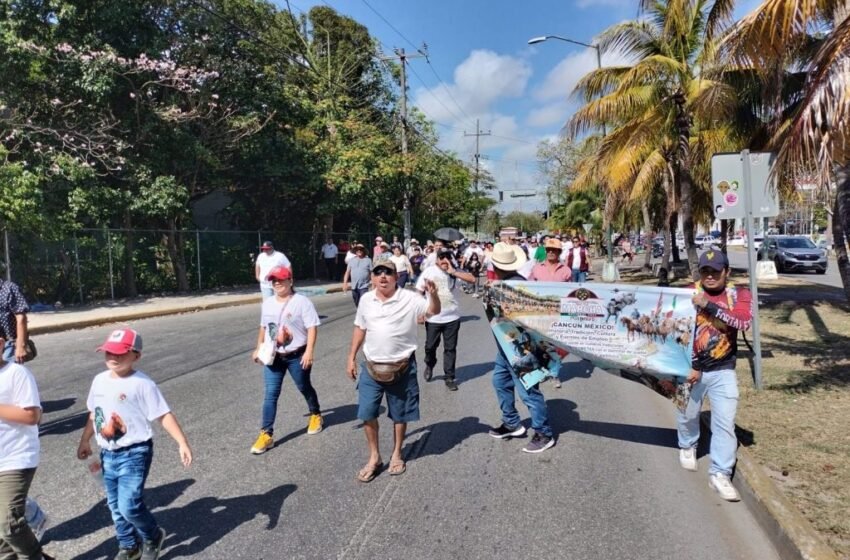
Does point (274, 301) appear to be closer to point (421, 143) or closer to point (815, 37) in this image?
point (815, 37)

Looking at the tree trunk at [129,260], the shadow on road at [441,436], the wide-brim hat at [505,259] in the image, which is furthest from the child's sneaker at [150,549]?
the tree trunk at [129,260]

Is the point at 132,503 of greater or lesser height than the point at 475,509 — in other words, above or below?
above

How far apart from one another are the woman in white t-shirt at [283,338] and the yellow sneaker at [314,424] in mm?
372

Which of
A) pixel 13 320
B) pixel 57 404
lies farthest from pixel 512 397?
pixel 57 404

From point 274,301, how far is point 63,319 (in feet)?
34.3

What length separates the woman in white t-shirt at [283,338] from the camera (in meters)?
5.41

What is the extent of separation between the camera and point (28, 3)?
15.4 meters

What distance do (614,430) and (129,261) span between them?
16.3 m

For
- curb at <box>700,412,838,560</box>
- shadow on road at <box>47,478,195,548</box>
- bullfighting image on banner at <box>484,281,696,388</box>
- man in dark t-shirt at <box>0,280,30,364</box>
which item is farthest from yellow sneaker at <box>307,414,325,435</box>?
curb at <box>700,412,838,560</box>

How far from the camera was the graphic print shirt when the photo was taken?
440 centimetres

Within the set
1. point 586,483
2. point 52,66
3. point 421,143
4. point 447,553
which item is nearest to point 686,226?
point 586,483

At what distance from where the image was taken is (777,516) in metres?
3.79

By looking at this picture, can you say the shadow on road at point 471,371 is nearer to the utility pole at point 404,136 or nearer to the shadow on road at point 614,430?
the shadow on road at point 614,430

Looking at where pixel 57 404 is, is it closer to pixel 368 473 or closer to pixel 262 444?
pixel 262 444
